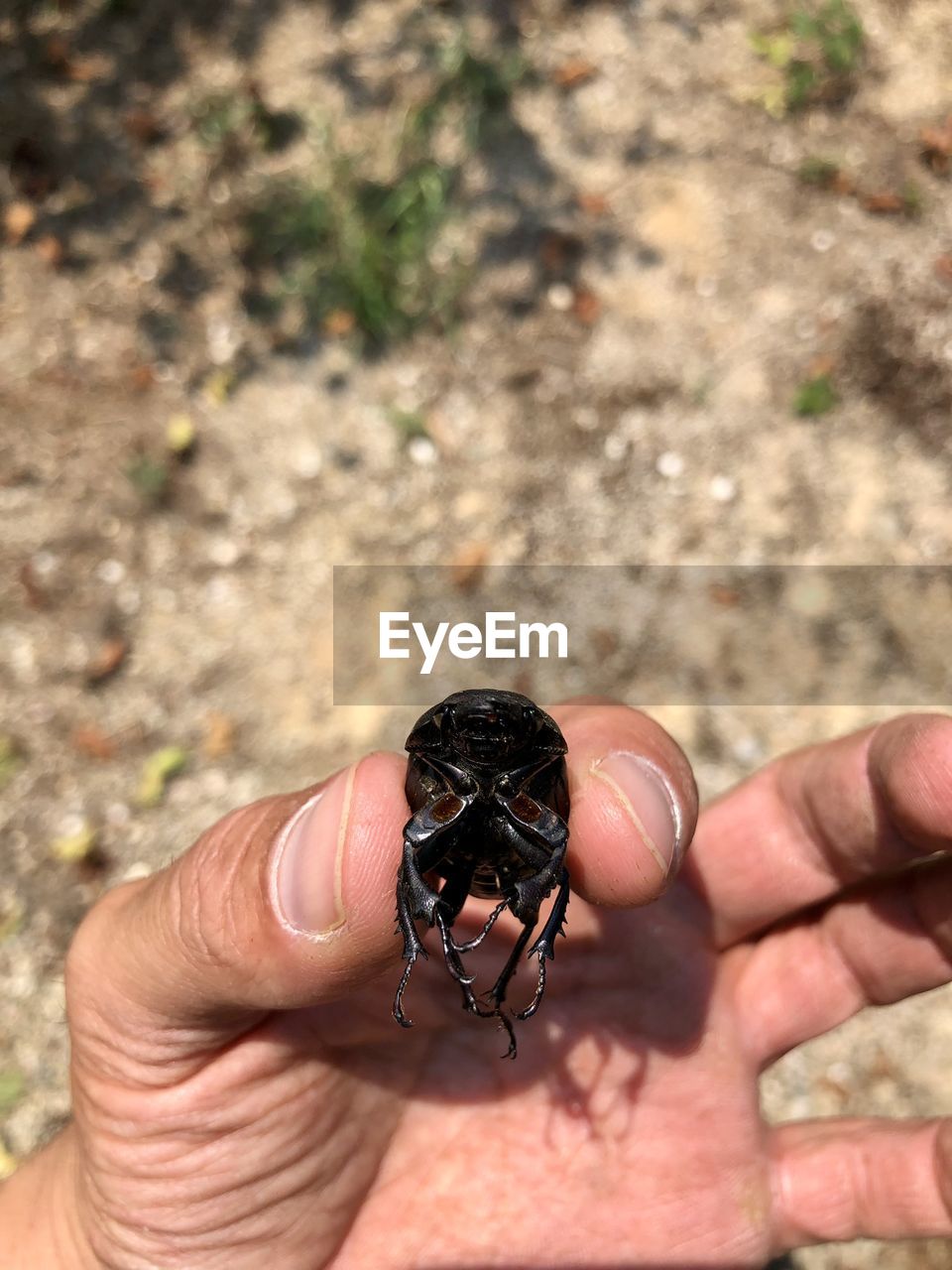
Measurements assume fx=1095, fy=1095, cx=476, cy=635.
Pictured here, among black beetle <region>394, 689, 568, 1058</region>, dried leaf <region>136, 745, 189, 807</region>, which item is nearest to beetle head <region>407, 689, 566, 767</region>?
black beetle <region>394, 689, 568, 1058</region>

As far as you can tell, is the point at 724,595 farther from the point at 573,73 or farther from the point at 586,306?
the point at 573,73

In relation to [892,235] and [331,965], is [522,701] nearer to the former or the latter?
[331,965]

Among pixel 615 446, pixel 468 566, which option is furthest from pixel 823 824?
pixel 615 446

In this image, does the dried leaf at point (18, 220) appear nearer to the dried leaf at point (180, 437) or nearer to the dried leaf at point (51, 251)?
the dried leaf at point (51, 251)

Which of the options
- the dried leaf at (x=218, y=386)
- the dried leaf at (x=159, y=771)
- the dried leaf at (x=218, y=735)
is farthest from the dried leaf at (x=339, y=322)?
the dried leaf at (x=159, y=771)

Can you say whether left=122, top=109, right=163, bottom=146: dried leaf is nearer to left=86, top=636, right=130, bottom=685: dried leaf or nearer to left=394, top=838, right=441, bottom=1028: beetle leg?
left=86, top=636, right=130, bottom=685: dried leaf

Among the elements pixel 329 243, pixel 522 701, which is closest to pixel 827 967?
pixel 522 701
